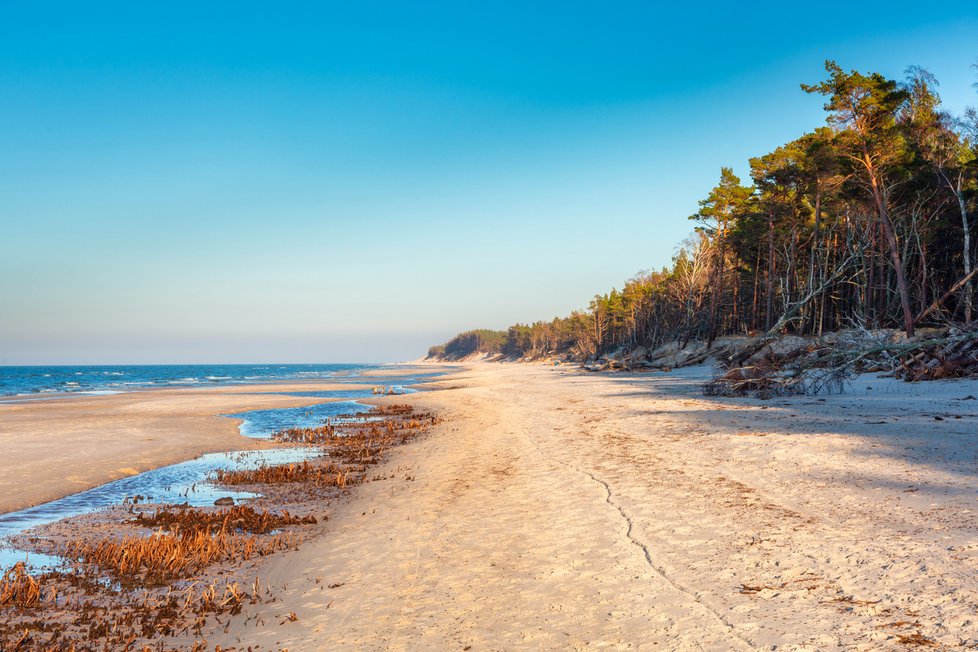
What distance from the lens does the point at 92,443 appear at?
16.8 metres

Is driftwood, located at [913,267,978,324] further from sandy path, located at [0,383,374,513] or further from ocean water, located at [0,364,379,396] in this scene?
ocean water, located at [0,364,379,396]

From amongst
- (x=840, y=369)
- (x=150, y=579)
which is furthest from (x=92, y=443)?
(x=840, y=369)

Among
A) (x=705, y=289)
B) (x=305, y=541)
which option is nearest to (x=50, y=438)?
(x=305, y=541)

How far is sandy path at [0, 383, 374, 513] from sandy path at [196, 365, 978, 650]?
22.6 ft

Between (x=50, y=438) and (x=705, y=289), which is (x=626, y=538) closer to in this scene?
(x=50, y=438)

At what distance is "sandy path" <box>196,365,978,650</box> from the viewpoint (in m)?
4.27


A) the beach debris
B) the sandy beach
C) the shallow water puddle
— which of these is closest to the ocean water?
the shallow water puddle

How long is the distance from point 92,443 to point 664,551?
18.2 metres

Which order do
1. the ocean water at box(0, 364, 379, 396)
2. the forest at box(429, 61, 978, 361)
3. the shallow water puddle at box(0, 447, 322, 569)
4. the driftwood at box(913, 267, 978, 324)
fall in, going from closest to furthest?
the shallow water puddle at box(0, 447, 322, 569), the driftwood at box(913, 267, 978, 324), the forest at box(429, 61, 978, 361), the ocean water at box(0, 364, 379, 396)

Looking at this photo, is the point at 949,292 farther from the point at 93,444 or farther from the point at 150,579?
the point at 93,444

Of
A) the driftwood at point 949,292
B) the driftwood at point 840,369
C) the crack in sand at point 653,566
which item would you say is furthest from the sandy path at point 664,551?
the driftwood at point 949,292

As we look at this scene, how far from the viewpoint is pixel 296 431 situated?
1877cm

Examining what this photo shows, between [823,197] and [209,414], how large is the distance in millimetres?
39072

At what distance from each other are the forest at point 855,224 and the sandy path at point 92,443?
22490 mm
